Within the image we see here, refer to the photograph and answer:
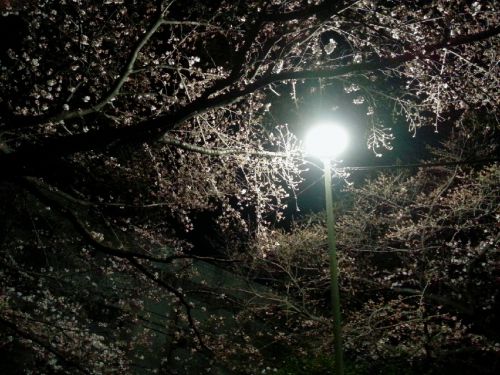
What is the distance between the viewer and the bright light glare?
5656mm

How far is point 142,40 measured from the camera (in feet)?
17.5

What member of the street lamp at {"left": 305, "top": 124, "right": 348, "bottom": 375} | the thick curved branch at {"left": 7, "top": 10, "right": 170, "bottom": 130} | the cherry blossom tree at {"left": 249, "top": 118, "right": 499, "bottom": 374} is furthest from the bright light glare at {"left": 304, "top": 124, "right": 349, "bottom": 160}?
the cherry blossom tree at {"left": 249, "top": 118, "right": 499, "bottom": 374}

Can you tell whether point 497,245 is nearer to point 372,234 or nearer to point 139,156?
point 372,234

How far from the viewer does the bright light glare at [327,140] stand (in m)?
5.66

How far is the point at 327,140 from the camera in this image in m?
5.72

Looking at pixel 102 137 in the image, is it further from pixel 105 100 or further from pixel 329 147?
pixel 329 147

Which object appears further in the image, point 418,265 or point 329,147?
point 418,265

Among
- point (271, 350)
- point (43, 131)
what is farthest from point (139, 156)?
point (271, 350)

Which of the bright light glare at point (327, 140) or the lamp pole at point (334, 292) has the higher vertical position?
the bright light glare at point (327, 140)

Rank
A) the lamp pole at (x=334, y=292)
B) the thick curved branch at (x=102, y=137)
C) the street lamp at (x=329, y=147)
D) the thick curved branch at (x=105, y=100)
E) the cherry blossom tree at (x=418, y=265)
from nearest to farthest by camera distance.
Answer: the thick curved branch at (x=102, y=137) < the thick curved branch at (x=105, y=100) < the lamp pole at (x=334, y=292) < the street lamp at (x=329, y=147) < the cherry blossom tree at (x=418, y=265)

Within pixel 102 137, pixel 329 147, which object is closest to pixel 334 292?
pixel 329 147

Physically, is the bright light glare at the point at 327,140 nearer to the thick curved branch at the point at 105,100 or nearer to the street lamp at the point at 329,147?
the street lamp at the point at 329,147

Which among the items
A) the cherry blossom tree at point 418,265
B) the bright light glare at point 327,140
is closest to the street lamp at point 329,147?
the bright light glare at point 327,140

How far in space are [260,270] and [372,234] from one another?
511 centimetres
